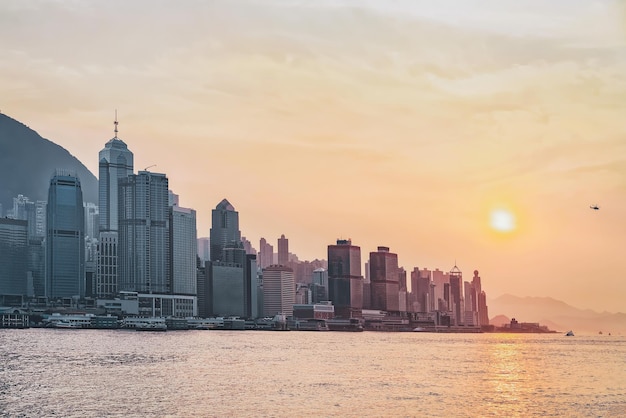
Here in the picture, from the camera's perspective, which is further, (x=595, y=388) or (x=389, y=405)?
(x=595, y=388)

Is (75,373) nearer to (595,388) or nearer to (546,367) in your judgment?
(595,388)

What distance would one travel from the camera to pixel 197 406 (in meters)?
97.1

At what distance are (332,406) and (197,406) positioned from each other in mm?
14568

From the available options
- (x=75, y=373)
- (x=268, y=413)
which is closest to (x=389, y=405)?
(x=268, y=413)

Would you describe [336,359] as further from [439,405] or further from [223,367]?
[439,405]

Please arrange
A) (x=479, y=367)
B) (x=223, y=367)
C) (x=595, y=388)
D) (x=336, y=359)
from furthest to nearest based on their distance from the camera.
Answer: (x=336, y=359) < (x=479, y=367) < (x=223, y=367) < (x=595, y=388)

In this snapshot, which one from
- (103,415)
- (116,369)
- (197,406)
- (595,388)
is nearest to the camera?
(103,415)

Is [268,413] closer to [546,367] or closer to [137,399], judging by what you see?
[137,399]

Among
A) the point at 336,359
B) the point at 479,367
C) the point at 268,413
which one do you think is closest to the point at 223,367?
the point at 336,359

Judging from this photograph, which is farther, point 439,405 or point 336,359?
point 336,359

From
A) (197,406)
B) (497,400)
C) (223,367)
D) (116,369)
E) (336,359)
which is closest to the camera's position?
(197,406)

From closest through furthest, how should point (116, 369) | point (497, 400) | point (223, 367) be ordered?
point (497, 400)
point (116, 369)
point (223, 367)

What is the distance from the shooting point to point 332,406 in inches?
3905

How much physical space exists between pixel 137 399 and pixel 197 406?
28.7ft
